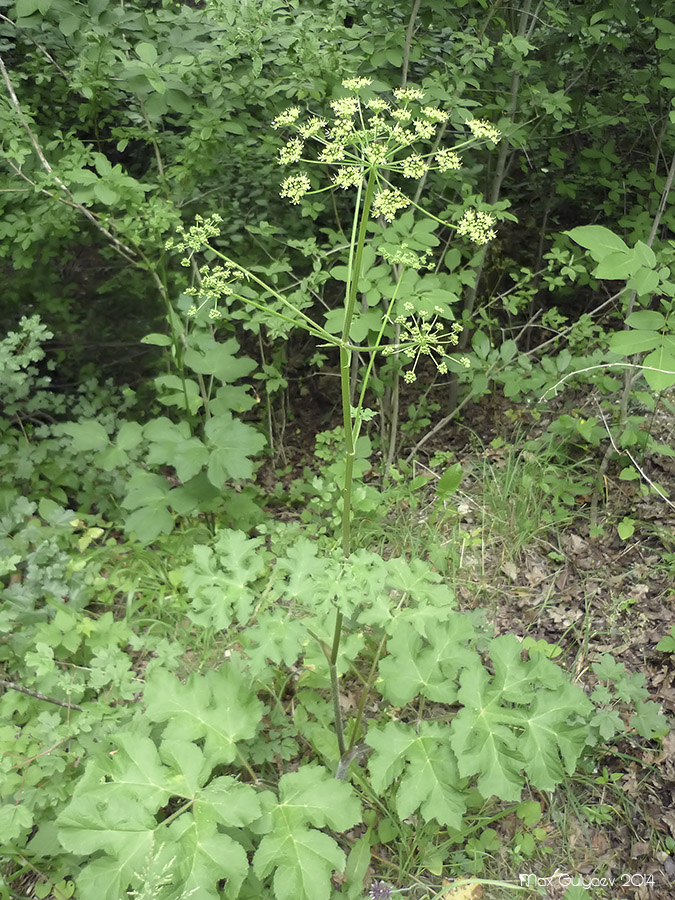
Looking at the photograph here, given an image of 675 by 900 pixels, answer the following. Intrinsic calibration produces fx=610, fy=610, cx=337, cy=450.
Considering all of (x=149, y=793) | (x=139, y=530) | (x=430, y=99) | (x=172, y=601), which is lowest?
(x=172, y=601)

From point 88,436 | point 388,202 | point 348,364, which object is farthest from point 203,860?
point 88,436

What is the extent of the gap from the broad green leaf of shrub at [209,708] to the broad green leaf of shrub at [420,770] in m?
0.40

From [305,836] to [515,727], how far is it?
71 centimetres

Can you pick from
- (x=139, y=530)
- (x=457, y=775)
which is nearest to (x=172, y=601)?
(x=139, y=530)

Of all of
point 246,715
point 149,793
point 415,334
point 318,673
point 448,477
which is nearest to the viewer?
point 415,334

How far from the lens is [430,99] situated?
2.71 meters

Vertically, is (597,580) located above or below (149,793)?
below

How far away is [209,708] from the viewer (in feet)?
6.34

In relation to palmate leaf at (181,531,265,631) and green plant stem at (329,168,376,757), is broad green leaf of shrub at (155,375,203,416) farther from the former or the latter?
green plant stem at (329,168,376,757)

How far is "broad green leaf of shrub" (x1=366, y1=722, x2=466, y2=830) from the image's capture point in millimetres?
1677

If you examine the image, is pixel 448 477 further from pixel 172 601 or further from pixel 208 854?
pixel 208 854

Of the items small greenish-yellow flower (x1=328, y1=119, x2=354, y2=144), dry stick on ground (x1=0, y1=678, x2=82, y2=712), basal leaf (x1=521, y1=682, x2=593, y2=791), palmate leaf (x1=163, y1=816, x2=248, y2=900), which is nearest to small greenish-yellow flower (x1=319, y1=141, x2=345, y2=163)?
small greenish-yellow flower (x1=328, y1=119, x2=354, y2=144)

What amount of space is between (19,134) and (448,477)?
2.50 m

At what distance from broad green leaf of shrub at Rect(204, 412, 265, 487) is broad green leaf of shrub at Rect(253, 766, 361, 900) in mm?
1489
